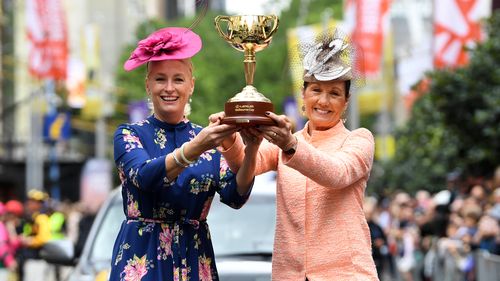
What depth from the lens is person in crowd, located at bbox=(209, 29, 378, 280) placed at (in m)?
6.12

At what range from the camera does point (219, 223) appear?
32.1 feet

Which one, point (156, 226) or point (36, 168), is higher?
point (156, 226)

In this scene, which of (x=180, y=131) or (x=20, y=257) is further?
(x=20, y=257)

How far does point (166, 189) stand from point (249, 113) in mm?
682

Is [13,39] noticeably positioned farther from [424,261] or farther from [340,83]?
[340,83]

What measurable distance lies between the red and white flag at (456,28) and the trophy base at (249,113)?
16.8 metres

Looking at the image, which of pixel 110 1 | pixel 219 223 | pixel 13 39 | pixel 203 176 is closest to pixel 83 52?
pixel 13 39

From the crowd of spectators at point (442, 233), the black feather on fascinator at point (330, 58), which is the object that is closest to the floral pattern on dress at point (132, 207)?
the black feather on fascinator at point (330, 58)

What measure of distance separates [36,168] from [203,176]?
53.8 meters

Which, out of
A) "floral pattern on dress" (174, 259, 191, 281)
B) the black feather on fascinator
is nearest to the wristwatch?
the black feather on fascinator

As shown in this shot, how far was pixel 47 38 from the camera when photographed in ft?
144

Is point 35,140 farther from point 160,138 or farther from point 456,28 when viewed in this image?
point 160,138

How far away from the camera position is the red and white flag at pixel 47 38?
42.9 meters

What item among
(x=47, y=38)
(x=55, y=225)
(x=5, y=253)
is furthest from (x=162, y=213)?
(x=47, y=38)
